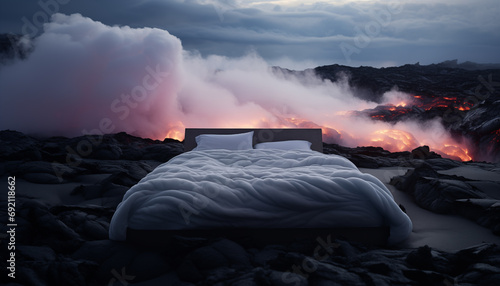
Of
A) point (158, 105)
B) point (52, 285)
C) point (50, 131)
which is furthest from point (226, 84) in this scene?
point (52, 285)

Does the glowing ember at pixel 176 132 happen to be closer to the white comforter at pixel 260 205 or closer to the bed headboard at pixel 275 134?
the bed headboard at pixel 275 134

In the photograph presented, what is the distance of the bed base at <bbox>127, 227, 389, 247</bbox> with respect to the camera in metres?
2.02

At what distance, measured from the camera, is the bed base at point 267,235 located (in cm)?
202

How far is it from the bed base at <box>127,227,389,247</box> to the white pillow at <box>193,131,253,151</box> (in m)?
2.28

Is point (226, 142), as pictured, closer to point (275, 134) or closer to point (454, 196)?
point (275, 134)

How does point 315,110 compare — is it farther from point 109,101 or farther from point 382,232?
point 382,232

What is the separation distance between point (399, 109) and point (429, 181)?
546 centimetres

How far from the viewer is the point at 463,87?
8039mm

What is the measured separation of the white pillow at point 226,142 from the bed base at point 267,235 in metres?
2.28

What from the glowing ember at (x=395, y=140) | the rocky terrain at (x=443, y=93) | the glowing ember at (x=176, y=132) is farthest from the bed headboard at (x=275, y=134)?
the rocky terrain at (x=443, y=93)

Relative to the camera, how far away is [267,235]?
2.07m

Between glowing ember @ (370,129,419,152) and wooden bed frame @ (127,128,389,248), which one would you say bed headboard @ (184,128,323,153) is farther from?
wooden bed frame @ (127,128,389,248)
